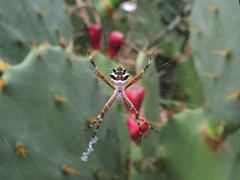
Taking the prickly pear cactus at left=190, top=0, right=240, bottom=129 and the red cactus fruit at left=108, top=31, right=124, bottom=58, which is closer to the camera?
the prickly pear cactus at left=190, top=0, right=240, bottom=129

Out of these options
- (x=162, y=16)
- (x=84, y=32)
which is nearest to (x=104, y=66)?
(x=84, y=32)

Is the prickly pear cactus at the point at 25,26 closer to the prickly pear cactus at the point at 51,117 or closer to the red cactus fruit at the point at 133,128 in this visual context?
the prickly pear cactus at the point at 51,117

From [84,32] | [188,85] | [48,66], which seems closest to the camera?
[48,66]

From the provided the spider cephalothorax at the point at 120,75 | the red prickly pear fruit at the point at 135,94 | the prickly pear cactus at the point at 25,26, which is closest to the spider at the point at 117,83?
the spider cephalothorax at the point at 120,75

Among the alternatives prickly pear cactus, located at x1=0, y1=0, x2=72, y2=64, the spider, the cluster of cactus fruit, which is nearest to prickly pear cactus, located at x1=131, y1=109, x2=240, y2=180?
the cluster of cactus fruit

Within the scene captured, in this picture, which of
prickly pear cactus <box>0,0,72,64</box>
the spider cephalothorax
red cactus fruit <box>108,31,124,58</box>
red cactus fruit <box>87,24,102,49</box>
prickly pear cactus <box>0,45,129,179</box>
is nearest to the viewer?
the spider cephalothorax

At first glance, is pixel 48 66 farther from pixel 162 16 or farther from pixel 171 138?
pixel 162 16

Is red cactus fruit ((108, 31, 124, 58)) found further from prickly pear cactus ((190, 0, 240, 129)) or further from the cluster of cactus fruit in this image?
prickly pear cactus ((190, 0, 240, 129))

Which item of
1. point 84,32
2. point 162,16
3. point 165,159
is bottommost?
point 165,159

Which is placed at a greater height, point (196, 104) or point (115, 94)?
point (196, 104)

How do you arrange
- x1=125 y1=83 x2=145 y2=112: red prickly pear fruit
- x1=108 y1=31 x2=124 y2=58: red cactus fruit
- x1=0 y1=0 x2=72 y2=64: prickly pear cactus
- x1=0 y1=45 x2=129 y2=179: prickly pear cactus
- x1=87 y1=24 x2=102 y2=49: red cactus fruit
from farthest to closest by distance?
x1=87 y1=24 x2=102 y2=49: red cactus fruit, x1=108 y1=31 x2=124 y2=58: red cactus fruit, x1=0 y1=0 x2=72 y2=64: prickly pear cactus, x1=125 y1=83 x2=145 y2=112: red prickly pear fruit, x1=0 y1=45 x2=129 y2=179: prickly pear cactus
